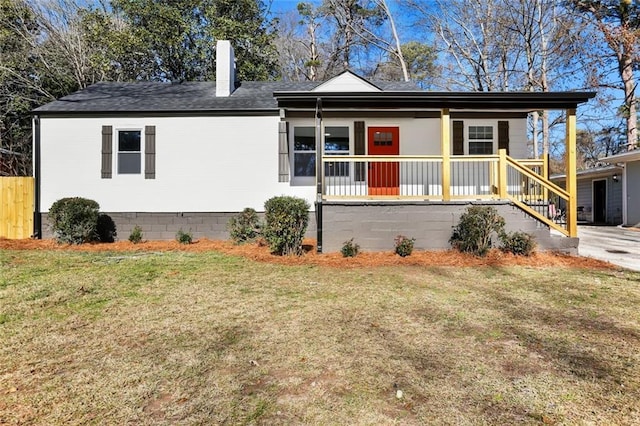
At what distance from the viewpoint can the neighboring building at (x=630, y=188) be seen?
13930mm

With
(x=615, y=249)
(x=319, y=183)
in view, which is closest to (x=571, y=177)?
(x=615, y=249)

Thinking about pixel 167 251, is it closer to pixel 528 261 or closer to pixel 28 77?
pixel 528 261

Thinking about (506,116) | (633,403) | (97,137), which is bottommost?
(633,403)

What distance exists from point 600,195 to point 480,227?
15.3 m

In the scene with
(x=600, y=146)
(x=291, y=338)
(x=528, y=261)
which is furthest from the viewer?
(x=600, y=146)

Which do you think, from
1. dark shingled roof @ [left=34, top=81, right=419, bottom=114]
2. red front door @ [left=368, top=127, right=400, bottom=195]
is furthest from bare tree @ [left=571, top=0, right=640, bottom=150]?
red front door @ [left=368, top=127, right=400, bottom=195]

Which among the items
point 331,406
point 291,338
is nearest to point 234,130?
point 291,338

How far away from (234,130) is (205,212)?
94.6 inches

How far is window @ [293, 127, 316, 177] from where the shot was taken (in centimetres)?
1014

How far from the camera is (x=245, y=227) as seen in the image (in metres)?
9.21

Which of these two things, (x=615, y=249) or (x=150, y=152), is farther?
(x=150, y=152)

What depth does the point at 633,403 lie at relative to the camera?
7.73 feet

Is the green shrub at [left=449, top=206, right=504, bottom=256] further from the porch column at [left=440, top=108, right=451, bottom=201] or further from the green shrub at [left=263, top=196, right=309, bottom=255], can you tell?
the green shrub at [left=263, top=196, right=309, bottom=255]

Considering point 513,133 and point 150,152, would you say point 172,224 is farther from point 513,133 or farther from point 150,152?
point 513,133
